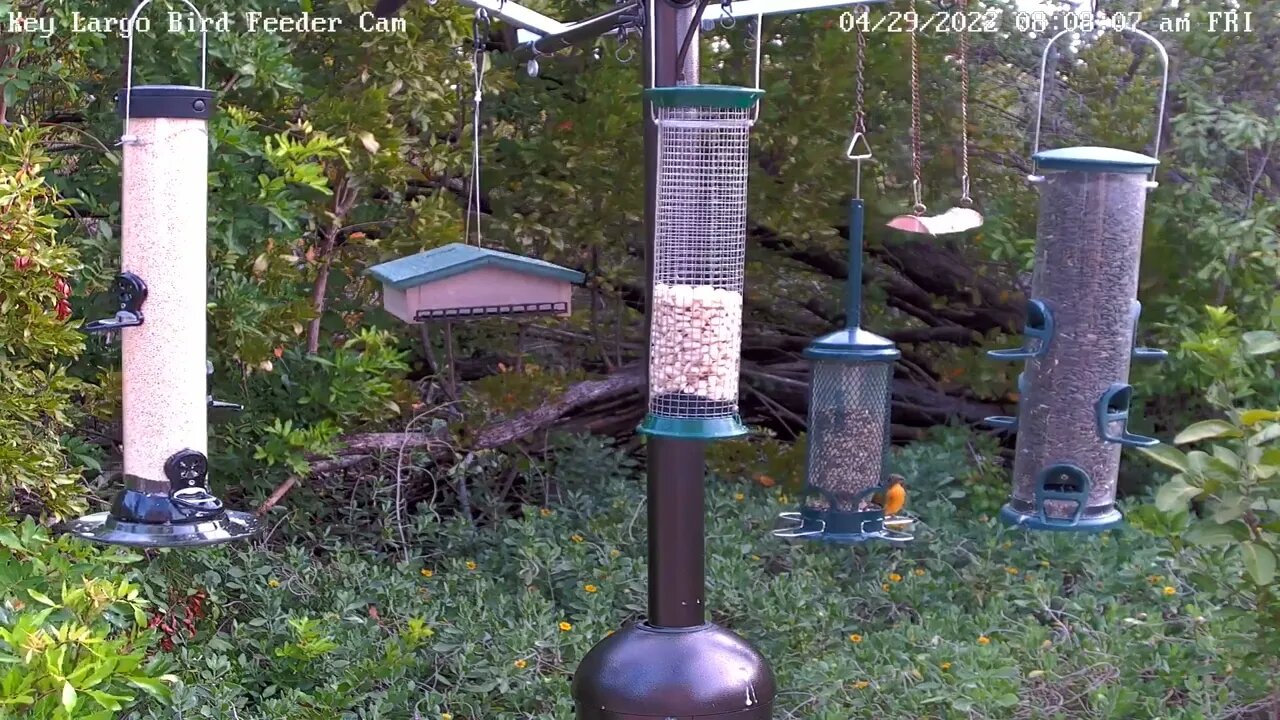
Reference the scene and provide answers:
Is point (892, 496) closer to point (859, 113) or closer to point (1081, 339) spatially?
point (1081, 339)

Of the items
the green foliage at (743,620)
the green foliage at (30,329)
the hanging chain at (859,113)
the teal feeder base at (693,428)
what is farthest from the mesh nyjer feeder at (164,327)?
the hanging chain at (859,113)

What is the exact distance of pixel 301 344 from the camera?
5.22 m

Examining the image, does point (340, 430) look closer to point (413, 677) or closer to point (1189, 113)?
point (413, 677)

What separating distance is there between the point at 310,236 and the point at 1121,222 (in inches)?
116

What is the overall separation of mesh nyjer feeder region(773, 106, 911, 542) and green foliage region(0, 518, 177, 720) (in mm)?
1766

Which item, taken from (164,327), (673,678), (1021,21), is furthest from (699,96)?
(1021,21)

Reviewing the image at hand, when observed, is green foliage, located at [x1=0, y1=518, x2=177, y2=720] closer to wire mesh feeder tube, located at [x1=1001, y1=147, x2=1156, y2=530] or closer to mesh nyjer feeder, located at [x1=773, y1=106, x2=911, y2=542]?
mesh nyjer feeder, located at [x1=773, y1=106, x2=911, y2=542]

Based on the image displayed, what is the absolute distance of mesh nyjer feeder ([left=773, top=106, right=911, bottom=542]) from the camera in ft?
12.8

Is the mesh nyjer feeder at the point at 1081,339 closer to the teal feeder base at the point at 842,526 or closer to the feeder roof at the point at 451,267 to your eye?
the teal feeder base at the point at 842,526

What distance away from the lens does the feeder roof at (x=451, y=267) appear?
4.09m

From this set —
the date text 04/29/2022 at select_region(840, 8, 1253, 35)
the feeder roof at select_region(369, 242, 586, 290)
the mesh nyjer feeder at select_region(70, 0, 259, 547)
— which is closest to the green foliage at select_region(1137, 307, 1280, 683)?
the feeder roof at select_region(369, 242, 586, 290)

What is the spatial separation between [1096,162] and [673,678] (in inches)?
68.5

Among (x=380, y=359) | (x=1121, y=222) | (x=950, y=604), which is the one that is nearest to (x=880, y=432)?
(x=1121, y=222)

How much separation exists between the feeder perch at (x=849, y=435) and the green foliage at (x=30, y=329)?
2058 mm
